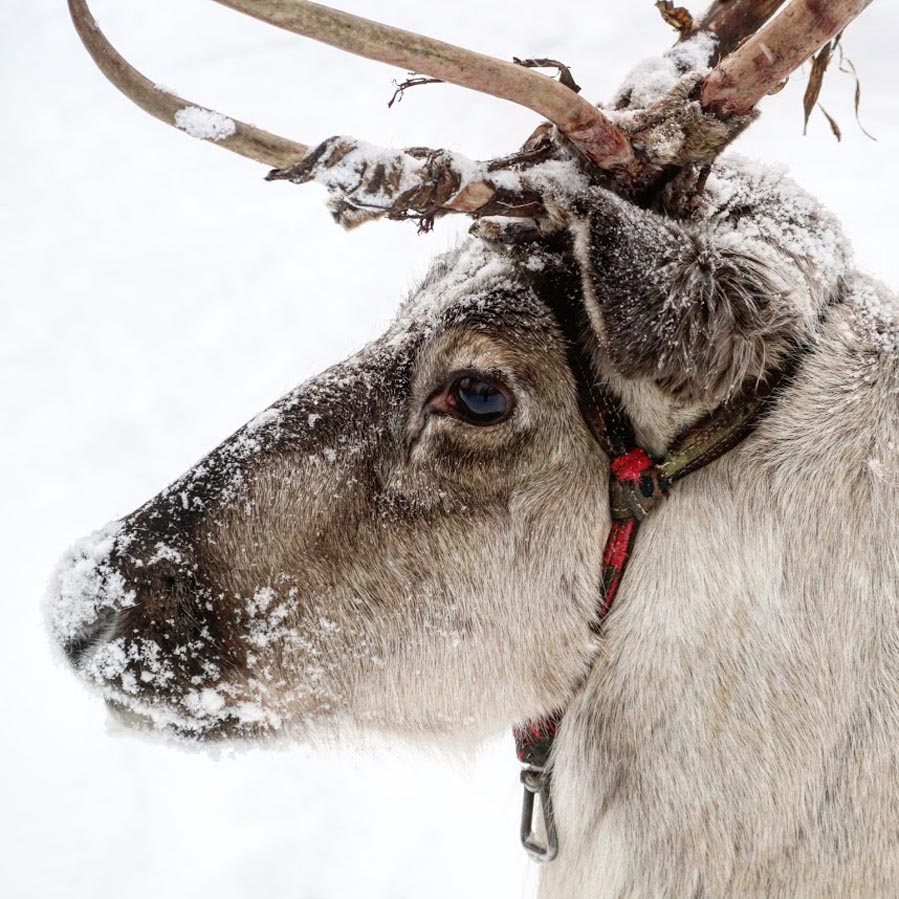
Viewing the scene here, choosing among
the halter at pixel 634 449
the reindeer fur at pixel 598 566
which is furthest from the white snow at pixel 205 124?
the halter at pixel 634 449

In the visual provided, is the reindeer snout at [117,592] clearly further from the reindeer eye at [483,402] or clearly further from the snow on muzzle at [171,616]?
the reindeer eye at [483,402]

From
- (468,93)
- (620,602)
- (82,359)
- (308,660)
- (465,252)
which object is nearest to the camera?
(620,602)

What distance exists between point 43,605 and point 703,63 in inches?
84.3

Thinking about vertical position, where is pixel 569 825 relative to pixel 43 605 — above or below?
below

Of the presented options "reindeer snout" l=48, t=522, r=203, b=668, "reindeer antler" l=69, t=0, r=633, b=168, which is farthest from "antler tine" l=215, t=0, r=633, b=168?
"reindeer snout" l=48, t=522, r=203, b=668

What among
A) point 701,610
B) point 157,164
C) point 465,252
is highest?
point 157,164

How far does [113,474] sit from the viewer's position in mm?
6199

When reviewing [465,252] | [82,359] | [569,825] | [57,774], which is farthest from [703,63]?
[82,359]

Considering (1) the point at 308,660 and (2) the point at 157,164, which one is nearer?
(1) the point at 308,660

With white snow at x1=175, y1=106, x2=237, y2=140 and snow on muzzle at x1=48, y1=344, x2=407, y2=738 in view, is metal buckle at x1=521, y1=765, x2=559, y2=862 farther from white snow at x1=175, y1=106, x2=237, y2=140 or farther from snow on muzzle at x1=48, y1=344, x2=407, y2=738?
white snow at x1=175, y1=106, x2=237, y2=140

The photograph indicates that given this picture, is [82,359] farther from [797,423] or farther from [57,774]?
[797,423]

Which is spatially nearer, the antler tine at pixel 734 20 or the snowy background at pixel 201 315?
the antler tine at pixel 734 20

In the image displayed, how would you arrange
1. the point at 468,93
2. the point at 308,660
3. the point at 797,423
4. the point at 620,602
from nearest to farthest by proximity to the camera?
the point at 797,423 → the point at 620,602 → the point at 308,660 → the point at 468,93

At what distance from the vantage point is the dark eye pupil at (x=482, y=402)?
223 cm
